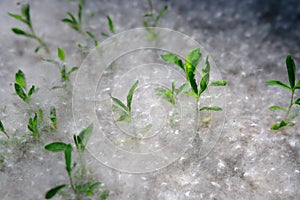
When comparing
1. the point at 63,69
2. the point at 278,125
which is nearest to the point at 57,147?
the point at 63,69

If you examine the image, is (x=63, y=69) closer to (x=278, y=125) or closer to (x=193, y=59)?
(x=193, y=59)

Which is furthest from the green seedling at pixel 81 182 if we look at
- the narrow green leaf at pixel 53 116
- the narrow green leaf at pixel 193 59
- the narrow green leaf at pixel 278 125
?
the narrow green leaf at pixel 278 125

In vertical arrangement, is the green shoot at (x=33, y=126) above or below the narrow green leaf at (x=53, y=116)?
below

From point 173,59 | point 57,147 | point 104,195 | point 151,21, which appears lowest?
point 104,195

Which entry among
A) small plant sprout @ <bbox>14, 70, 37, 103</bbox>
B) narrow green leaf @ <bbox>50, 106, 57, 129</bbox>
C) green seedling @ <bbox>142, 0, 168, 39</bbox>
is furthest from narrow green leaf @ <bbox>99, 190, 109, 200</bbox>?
green seedling @ <bbox>142, 0, 168, 39</bbox>

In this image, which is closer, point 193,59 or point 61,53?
point 193,59

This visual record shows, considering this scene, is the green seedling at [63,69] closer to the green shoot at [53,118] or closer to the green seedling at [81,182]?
the green shoot at [53,118]

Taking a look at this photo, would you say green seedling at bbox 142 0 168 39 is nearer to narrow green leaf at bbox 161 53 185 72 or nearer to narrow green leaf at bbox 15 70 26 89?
narrow green leaf at bbox 161 53 185 72

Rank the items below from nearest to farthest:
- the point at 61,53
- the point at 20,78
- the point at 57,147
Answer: the point at 57,147 → the point at 20,78 → the point at 61,53

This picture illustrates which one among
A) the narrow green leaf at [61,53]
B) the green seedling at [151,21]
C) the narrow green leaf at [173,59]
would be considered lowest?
the narrow green leaf at [61,53]

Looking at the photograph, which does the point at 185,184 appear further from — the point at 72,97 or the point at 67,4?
the point at 67,4
